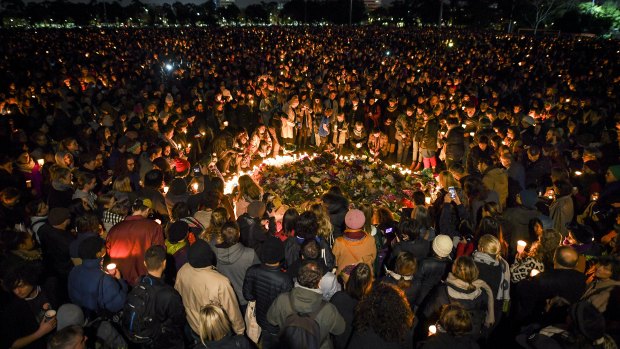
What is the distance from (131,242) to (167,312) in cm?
131

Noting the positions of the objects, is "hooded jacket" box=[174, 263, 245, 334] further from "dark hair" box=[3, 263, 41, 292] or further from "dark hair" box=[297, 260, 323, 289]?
"dark hair" box=[3, 263, 41, 292]

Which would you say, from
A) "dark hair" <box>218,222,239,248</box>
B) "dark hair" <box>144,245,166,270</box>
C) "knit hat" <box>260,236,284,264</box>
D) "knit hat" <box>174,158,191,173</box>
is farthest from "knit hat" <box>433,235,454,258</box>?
"knit hat" <box>174,158,191,173</box>

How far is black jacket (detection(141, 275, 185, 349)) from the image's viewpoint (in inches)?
136

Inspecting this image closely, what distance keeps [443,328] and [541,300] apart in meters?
1.68

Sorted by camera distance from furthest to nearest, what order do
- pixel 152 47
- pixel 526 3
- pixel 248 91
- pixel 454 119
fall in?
pixel 526 3
pixel 152 47
pixel 248 91
pixel 454 119

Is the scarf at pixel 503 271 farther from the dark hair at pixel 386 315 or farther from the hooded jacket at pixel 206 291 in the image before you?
the hooded jacket at pixel 206 291

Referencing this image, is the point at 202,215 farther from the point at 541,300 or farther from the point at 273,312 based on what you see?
the point at 541,300

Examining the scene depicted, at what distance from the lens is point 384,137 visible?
1045 centimetres

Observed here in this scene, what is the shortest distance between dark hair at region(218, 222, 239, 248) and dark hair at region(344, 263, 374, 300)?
1350mm

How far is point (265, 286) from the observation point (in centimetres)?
380

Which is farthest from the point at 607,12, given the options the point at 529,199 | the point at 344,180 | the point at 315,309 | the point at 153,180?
the point at 315,309

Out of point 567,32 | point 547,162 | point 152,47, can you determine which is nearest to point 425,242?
point 547,162

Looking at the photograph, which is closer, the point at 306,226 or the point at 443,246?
the point at 443,246

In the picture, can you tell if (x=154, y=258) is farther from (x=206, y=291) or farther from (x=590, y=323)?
(x=590, y=323)
